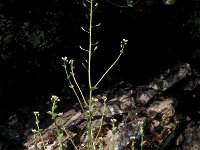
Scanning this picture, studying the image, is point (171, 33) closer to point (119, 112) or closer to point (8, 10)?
point (119, 112)

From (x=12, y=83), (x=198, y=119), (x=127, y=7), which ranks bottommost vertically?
(x=198, y=119)

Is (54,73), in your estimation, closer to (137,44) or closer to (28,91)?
(28,91)

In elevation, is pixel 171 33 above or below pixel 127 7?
below

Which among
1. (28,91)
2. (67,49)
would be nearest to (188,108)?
(67,49)

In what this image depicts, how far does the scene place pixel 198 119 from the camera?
13.2ft

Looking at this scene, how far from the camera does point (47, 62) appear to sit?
4660mm

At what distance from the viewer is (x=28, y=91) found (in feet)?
15.5

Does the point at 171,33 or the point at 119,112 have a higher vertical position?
the point at 171,33

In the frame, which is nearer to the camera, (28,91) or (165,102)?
(165,102)

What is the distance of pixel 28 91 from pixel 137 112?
1418mm

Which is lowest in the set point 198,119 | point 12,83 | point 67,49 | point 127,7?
point 198,119

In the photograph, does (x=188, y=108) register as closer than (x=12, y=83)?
Yes

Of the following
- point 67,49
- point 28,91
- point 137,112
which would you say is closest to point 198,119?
point 137,112

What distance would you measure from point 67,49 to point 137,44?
31.6 inches
